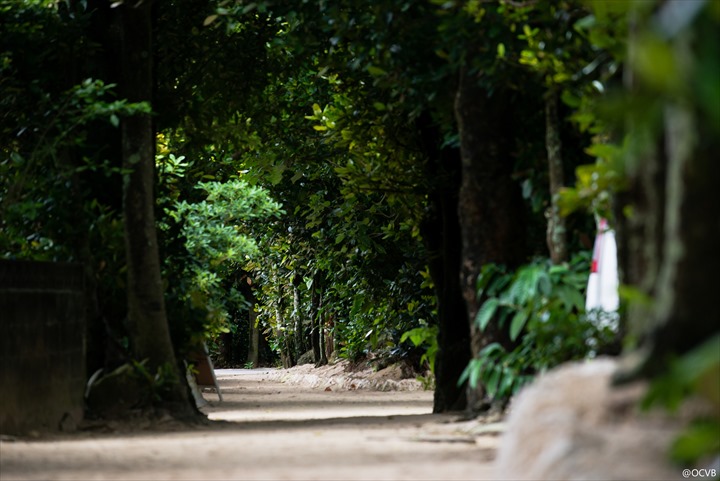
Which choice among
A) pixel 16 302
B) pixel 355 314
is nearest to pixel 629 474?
pixel 16 302

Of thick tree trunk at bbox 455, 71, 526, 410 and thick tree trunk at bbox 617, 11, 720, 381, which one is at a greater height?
thick tree trunk at bbox 455, 71, 526, 410

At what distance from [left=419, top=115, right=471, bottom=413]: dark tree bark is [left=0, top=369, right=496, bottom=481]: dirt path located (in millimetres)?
1024

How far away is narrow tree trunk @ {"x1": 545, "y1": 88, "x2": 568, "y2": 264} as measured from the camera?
330 inches

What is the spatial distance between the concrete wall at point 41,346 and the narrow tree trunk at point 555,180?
3.99 m

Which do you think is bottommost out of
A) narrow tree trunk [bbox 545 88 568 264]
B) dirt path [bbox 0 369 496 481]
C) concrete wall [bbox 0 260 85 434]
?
dirt path [bbox 0 369 496 481]

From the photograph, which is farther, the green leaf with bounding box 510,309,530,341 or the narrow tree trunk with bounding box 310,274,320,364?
the narrow tree trunk with bounding box 310,274,320,364

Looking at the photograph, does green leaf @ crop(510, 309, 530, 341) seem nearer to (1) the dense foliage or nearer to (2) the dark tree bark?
(1) the dense foliage

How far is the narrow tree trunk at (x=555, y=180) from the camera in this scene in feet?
27.5

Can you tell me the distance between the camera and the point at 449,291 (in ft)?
37.4

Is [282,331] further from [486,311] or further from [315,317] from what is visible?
[486,311]

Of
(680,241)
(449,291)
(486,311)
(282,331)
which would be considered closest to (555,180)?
(486,311)

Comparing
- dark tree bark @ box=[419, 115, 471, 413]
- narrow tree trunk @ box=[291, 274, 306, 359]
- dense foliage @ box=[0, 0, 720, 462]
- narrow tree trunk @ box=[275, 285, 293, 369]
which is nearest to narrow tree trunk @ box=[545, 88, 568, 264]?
dense foliage @ box=[0, 0, 720, 462]

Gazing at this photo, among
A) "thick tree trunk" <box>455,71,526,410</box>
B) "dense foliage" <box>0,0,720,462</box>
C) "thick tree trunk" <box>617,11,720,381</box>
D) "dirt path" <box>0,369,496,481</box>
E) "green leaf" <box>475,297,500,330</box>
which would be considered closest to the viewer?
"thick tree trunk" <box>617,11,720,381</box>

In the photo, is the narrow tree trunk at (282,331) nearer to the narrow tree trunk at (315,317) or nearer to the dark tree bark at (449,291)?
the narrow tree trunk at (315,317)
